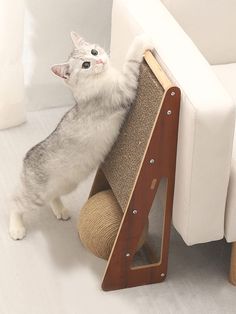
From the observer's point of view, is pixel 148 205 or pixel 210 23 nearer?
pixel 148 205

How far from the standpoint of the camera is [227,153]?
6.00 ft

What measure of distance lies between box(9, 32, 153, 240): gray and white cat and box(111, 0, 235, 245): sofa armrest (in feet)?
0.34

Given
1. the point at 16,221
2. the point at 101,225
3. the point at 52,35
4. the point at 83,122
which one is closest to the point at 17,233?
the point at 16,221

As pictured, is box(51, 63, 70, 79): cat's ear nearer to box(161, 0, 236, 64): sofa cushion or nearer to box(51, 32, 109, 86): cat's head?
box(51, 32, 109, 86): cat's head

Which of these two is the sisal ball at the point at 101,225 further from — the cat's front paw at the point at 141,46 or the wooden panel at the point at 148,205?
the cat's front paw at the point at 141,46

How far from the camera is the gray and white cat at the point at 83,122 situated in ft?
6.56

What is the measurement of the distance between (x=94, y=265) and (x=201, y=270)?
35 centimetres

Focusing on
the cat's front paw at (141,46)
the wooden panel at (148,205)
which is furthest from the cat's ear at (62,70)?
the wooden panel at (148,205)

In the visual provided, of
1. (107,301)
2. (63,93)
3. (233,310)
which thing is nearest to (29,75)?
(63,93)

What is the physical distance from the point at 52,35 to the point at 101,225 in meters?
1.04

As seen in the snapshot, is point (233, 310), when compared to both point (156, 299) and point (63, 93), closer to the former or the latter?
point (156, 299)

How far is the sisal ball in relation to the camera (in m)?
2.10

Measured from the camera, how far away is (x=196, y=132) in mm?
1772

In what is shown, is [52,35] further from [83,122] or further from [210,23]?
[83,122]
